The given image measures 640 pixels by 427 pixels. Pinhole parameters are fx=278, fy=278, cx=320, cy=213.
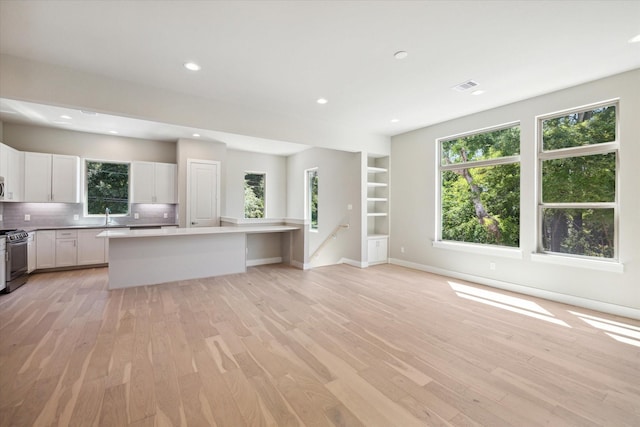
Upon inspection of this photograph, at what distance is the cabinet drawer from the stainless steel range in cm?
79

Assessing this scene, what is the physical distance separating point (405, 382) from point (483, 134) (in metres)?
4.37

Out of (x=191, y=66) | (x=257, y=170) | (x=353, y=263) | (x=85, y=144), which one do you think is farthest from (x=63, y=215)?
(x=353, y=263)

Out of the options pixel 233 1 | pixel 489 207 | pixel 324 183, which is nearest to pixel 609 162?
pixel 489 207

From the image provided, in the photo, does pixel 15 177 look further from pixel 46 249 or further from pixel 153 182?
pixel 153 182

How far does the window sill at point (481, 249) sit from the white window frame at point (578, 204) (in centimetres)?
26

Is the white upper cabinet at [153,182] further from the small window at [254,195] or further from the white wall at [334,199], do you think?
the white wall at [334,199]

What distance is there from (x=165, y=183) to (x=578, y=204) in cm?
754

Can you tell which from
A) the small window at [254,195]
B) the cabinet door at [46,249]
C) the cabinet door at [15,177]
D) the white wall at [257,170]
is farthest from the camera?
the small window at [254,195]

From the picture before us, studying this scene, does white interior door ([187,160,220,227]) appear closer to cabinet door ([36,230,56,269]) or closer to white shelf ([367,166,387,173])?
cabinet door ([36,230,56,269])

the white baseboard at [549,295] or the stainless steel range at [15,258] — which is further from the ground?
the stainless steel range at [15,258]

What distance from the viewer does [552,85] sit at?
12.0 feet

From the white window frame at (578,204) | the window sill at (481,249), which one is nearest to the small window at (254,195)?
the window sill at (481,249)

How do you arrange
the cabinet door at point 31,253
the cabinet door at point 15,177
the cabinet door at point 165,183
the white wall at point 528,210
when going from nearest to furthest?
the white wall at point 528,210
the cabinet door at point 15,177
the cabinet door at point 31,253
the cabinet door at point 165,183

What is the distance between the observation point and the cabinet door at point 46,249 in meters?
5.16
